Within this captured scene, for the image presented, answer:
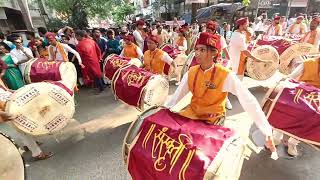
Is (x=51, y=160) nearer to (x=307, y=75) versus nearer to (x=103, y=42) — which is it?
(x=307, y=75)

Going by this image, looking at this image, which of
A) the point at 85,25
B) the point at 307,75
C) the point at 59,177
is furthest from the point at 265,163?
the point at 85,25

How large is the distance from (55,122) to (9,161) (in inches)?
39.2

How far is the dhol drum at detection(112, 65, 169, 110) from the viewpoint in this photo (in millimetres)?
3965

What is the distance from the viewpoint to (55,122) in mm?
3354

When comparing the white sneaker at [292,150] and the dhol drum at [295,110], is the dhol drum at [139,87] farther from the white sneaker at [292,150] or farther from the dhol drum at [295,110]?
the white sneaker at [292,150]

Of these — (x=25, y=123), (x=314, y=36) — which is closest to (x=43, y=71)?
(x=25, y=123)

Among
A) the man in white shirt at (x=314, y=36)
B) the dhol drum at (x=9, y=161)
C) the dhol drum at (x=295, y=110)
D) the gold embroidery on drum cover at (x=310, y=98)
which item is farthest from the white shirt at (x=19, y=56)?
the man in white shirt at (x=314, y=36)

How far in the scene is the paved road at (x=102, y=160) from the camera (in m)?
3.25

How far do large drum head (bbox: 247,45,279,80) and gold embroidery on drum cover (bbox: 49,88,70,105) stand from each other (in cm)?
Answer: 423

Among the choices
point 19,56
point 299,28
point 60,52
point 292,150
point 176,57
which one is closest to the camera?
point 292,150

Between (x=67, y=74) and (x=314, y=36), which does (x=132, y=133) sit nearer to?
(x=67, y=74)

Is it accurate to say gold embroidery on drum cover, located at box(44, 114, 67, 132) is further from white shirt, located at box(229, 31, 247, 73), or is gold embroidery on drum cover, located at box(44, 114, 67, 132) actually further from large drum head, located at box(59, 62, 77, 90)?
white shirt, located at box(229, 31, 247, 73)

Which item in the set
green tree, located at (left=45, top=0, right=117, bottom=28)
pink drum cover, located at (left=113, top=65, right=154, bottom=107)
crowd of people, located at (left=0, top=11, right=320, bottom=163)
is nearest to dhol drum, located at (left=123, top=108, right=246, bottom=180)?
crowd of people, located at (left=0, top=11, right=320, bottom=163)

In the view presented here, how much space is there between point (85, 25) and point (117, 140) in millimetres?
16708
